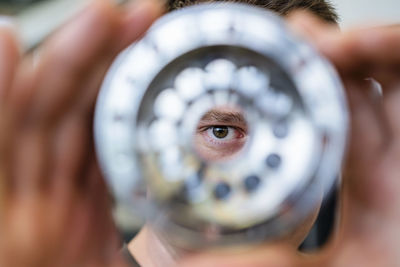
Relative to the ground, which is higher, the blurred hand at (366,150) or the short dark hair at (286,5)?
the short dark hair at (286,5)

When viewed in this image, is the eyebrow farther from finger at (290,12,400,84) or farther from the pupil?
finger at (290,12,400,84)

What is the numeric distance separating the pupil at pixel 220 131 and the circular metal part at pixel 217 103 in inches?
11.4

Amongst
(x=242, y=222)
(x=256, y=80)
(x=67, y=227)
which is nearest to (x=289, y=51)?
(x=256, y=80)

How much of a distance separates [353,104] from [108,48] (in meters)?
0.29

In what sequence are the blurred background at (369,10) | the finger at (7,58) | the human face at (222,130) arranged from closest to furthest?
the finger at (7,58) → the human face at (222,130) → the blurred background at (369,10)

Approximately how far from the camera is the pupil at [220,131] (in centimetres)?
79

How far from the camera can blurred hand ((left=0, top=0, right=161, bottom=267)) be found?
41 cm

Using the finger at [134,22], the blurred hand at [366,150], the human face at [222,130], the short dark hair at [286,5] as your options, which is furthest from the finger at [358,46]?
the short dark hair at [286,5]

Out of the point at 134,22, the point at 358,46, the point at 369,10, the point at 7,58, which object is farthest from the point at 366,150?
the point at 369,10

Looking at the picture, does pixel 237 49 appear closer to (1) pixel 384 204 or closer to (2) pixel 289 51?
(2) pixel 289 51

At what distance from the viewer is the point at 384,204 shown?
19.1 inches

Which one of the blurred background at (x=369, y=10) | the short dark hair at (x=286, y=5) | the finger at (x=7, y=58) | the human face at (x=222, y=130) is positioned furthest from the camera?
the blurred background at (x=369, y=10)

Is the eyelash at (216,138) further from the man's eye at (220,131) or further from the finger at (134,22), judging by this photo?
the finger at (134,22)

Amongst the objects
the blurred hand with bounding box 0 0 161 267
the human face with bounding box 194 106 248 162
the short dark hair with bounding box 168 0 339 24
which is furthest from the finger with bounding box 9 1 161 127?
the short dark hair with bounding box 168 0 339 24
